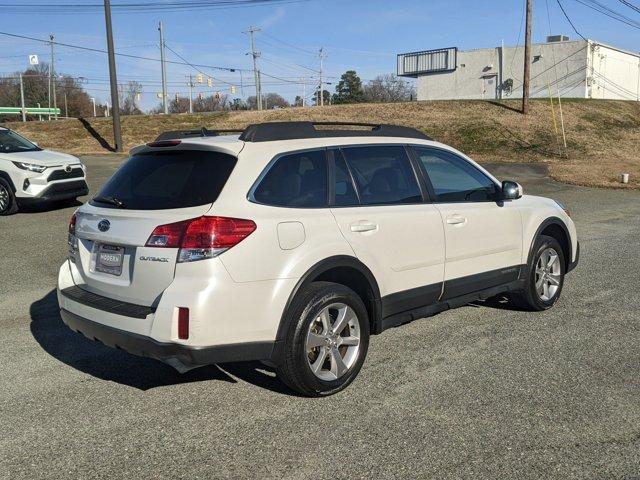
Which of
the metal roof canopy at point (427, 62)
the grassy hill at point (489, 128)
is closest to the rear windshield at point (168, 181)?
the grassy hill at point (489, 128)

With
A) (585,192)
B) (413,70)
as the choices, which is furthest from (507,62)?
(585,192)

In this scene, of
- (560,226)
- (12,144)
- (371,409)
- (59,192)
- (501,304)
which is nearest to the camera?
(371,409)

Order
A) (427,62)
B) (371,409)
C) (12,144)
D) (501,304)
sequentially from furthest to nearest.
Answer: (427,62) < (12,144) < (501,304) < (371,409)

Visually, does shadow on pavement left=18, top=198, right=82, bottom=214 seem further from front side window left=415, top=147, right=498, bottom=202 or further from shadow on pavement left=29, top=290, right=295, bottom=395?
front side window left=415, top=147, right=498, bottom=202

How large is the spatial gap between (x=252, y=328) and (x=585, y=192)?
15.6m

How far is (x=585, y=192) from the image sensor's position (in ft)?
55.8

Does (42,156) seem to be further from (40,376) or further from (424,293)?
(424,293)

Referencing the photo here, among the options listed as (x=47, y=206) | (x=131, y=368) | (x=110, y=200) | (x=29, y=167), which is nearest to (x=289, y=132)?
(x=110, y=200)

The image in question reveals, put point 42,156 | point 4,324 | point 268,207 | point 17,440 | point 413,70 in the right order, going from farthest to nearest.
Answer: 1. point 413,70
2. point 42,156
3. point 4,324
4. point 268,207
5. point 17,440

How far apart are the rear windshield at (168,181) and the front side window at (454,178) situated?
1866mm

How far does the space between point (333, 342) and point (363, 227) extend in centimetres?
82

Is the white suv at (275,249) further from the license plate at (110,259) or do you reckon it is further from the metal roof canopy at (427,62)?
the metal roof canopy at (427,62)

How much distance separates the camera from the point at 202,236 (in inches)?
139

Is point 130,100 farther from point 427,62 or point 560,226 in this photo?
point 560,226
